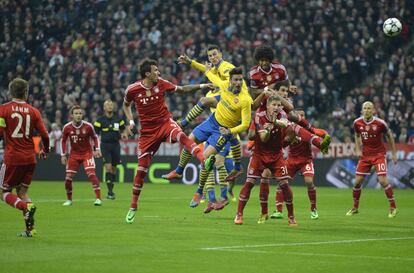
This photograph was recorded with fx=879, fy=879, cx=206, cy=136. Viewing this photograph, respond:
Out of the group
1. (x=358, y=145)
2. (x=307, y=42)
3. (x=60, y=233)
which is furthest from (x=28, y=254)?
(x=307, y=42)

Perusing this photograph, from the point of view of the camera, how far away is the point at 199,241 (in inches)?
522

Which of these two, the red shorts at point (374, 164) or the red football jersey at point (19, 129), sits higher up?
the red football jersey at point (19, 129)

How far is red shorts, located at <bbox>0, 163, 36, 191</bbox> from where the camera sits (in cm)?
1371

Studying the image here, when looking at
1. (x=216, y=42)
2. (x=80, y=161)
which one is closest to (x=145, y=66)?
(x=80, y=161)

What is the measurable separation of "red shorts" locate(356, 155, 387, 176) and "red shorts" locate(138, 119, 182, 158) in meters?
5.82

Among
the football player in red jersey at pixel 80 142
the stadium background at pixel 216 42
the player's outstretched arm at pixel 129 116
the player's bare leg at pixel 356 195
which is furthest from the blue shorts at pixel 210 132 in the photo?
the stadium background at pixel 216 42

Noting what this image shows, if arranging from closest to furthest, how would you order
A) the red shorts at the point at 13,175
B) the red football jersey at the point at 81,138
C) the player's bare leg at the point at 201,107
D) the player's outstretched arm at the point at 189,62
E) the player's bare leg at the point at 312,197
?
the red shorts at the point at 13,175 < the player's outstretched arm at the point at 189,62 < the player's bare leg at the point at 312,197 < the player's bare leg at the point at 201,107 < the red football jersey at the point at 81,138

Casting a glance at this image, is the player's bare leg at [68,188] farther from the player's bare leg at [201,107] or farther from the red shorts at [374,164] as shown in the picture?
the red shorts at [374,164]

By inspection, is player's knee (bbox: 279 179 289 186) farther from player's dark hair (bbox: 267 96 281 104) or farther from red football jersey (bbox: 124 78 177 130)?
red football jersey (bbox: 124 78 177 130)

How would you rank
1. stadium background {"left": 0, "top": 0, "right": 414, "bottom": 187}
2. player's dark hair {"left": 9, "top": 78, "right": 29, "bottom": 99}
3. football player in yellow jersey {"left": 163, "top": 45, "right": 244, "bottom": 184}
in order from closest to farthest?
player's dark hair {"left": 9, "top": 78, "right": 29, "bottom": 99} → football player in yellow jersey {"left": 163, "top": 45, "right": 244, "bottom": 184} → stadium background {"left": 0, "top": 0, "right": 414, "bottom": 187}

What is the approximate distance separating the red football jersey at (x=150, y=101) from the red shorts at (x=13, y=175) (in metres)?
3.08

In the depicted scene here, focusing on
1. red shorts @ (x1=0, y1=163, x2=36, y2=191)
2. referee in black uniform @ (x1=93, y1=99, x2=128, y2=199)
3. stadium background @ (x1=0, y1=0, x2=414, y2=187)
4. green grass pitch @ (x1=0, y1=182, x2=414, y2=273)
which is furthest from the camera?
stadium background @ (x1=0, y1=0, x2=414, y2=187)

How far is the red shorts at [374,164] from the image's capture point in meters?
20.0

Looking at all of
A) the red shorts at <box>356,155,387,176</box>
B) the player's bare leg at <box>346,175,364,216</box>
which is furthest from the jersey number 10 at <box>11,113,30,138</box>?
the red shorts at <box>356,155,387,176</box>
